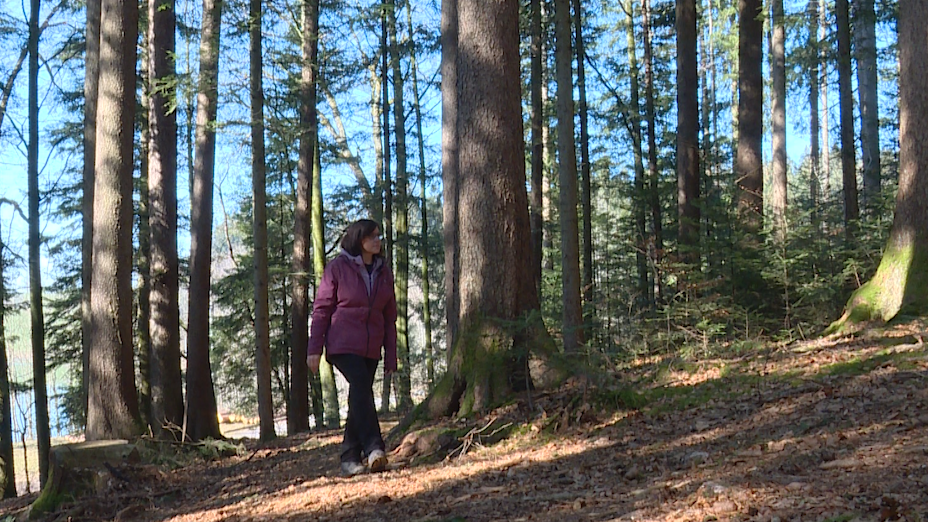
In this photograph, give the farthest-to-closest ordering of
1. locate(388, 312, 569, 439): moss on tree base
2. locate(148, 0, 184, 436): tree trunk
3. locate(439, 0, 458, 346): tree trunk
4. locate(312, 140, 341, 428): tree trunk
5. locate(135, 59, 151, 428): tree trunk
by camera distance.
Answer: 1. locate(312, 140, 341, 428): tree trunk
2. locate(135, 59, 151, 428): tree trunk
3. locate(439, 0, 458, 346): tree trunk
4. locate(148, 0, 184, 436): tree trunk
5. locate(388, 312, 569, 439): moss on tree base

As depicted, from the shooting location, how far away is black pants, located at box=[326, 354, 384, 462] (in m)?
5.97

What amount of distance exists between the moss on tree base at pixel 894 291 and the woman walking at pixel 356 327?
17.1ft

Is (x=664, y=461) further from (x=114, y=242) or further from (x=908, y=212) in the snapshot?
(x=114, y=242)

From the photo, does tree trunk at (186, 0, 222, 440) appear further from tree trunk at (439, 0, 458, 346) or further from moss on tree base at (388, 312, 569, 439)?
moss on tree base at (388, 312, 569, 439)

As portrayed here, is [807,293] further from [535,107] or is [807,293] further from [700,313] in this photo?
[535,107]

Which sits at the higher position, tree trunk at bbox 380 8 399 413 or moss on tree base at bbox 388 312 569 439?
tree trunk at bbox 380 8 399 413

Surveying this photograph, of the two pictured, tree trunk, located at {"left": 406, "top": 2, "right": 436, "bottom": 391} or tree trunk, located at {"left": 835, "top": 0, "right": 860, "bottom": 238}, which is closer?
tree trunk, located at {"left": 835, "top": 0, "right": 860, "bottom": 238}

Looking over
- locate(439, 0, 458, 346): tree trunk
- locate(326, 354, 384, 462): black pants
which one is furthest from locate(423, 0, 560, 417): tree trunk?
locate(439, 0, 458, 346): tree trunk

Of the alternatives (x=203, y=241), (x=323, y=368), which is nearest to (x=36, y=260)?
(x=323, y=368)

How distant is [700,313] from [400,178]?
47.0ft

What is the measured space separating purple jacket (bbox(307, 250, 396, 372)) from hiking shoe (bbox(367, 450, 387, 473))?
2.21ft

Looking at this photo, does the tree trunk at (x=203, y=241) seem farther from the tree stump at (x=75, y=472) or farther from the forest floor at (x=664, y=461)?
the tree stump at (x=75, y=472)

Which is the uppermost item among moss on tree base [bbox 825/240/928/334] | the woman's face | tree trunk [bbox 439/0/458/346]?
tree trunk [bbox 439/0/458/346]

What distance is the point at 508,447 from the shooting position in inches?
239
